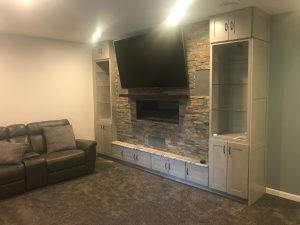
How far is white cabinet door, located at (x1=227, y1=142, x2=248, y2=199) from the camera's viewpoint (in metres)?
3.30

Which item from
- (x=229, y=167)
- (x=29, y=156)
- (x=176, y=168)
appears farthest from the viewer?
(x=176, y=168)

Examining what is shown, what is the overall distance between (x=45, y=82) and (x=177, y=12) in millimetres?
2978

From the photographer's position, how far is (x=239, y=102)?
369 centimetres

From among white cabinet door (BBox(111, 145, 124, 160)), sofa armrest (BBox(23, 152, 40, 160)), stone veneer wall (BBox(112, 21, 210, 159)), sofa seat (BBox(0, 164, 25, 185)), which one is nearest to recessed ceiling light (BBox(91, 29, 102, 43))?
stone veneer wall (BBox(112, 21, 210, 159))

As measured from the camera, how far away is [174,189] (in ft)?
12.6

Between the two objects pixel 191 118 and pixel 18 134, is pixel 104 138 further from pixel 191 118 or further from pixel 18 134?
pixel 191 118

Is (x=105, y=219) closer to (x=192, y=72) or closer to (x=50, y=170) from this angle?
(x=50, y=170)

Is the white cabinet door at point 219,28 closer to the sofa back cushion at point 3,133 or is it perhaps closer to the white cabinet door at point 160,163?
the white cabinet door at point 160,163

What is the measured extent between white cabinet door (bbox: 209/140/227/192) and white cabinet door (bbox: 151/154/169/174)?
83 centimetres

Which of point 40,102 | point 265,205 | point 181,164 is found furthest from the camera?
point 40,102

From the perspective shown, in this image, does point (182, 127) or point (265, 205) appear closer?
point (265, 205)

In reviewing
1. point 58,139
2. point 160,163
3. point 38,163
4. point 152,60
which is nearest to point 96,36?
point 152,60

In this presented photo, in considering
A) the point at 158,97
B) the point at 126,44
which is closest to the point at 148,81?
the point at 158,97

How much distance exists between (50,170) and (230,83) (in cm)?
303
